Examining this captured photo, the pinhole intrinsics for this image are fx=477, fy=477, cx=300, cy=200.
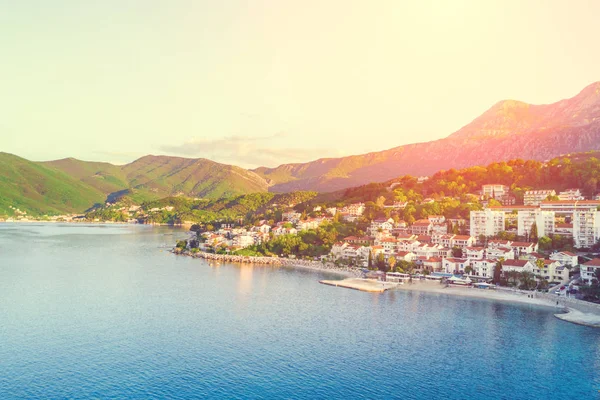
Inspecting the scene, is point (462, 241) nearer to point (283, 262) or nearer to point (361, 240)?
point (361, 240)

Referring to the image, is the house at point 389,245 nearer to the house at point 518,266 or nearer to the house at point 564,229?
the house at point 518,266

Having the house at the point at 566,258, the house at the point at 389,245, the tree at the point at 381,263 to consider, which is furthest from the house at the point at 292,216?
the house at the point at 566,258

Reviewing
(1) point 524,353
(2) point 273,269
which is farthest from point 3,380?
(2) point 273,269

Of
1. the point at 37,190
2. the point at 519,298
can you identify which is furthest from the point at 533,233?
the point at 37,190

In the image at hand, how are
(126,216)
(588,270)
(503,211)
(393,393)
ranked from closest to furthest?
(393,393) → (588,270) → (503,211) → (126,216)

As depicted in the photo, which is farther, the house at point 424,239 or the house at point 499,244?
the house at point 424,239

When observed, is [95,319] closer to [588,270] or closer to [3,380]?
[3,380]
